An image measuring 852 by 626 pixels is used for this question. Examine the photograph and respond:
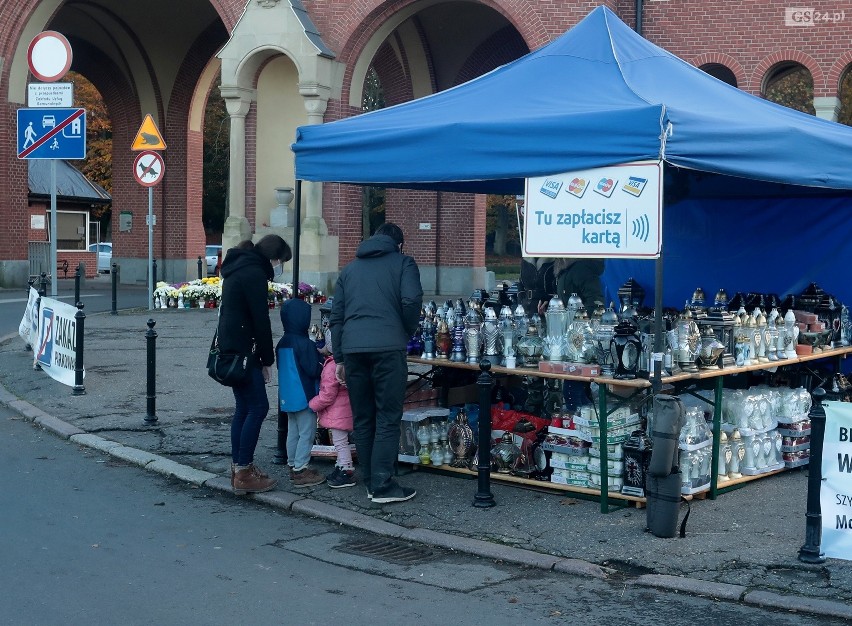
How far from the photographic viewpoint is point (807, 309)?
32.0ft

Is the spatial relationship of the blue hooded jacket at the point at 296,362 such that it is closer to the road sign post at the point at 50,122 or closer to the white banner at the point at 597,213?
the white banner at the point at 597,213

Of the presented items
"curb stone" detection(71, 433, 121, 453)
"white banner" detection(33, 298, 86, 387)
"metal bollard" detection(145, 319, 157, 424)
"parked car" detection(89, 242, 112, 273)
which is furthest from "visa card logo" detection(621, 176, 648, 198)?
"parked car" detection(89, 242, 112, 273)

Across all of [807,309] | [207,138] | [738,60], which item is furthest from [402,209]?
[207,138]

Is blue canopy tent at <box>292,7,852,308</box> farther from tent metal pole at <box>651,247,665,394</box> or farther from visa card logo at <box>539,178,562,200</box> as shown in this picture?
tent metal pole at <box>651,247,665,394</box>

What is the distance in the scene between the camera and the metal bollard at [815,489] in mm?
6102

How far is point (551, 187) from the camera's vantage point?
746cm

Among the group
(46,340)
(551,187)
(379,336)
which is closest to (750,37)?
(46,340)

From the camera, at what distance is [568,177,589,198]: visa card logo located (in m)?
7.30

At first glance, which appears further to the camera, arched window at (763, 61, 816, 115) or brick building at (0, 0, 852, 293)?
arched window at (763, 61, 816, 115)

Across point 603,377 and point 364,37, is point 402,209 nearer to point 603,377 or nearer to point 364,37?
point 364,37

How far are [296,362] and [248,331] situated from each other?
587 mm

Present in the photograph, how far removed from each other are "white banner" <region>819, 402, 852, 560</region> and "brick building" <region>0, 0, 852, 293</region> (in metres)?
17.4

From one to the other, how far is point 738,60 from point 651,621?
62.1ft

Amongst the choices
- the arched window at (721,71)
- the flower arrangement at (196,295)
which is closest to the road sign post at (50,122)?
the flower arrangement at (196,295)
